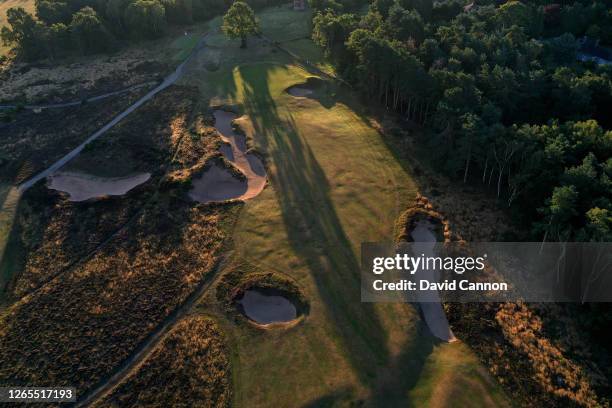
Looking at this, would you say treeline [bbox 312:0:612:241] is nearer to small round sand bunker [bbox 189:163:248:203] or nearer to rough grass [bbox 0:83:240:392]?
small round sand bunker [bbox 189:163:248:203]

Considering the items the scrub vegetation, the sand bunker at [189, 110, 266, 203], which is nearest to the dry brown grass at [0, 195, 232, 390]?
the scrub vegetation

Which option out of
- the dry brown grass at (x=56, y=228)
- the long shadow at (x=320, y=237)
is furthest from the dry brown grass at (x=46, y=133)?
the long shadow at (x=320, y=237)

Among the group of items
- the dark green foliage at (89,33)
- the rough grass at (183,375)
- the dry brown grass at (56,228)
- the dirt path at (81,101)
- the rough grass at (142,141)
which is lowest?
the rough grass at (183,375)

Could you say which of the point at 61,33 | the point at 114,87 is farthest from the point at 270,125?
the point at 61,33

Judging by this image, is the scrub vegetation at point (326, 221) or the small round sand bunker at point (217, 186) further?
the small round sand bunker at point (217, 186)

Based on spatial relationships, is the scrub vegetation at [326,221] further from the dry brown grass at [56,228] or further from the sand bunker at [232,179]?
the sand bunker at [232,179]

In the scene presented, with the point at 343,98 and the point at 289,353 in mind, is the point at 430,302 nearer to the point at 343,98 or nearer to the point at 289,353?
the point at 289,353

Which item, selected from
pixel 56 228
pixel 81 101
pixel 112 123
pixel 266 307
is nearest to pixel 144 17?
pixel 81 101

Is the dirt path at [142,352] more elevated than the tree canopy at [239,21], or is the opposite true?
the tree canopy at [239,21]
